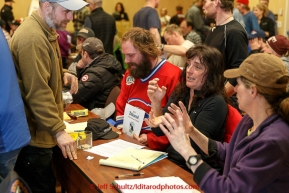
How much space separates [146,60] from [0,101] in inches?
51.0

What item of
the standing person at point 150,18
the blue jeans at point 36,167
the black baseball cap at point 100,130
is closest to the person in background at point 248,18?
the standing person at point 150,18

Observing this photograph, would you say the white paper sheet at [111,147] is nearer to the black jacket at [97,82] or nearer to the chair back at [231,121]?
the chair back at [231,121]

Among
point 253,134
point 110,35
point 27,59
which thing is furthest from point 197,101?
point 110,35

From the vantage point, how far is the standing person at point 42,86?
79.1 inches

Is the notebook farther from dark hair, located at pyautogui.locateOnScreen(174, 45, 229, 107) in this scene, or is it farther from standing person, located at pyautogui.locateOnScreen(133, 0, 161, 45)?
standing person, located at pyautogui.locateOnScreen(133, 0, 161, 45)

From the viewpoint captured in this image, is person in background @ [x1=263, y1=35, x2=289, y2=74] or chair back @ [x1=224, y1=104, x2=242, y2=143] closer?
chair back @ [x1=224, y1=104, x2=242, y2=143]

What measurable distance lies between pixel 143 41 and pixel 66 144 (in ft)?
3.51

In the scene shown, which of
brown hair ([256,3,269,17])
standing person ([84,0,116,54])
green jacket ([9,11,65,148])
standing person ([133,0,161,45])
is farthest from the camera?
brown hair ([256,3,269,17])

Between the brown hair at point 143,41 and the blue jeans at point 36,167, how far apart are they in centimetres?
104

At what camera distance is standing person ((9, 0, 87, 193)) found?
2010 millimetres

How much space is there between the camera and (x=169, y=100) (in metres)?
2.57

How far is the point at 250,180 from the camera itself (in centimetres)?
145

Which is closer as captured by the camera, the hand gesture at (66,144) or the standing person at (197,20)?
the hand gesture at (66,144)

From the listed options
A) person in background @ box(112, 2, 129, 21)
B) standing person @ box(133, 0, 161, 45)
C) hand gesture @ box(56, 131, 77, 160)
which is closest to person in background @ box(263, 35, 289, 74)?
standing person @ box(133, 0, 161, 45)
